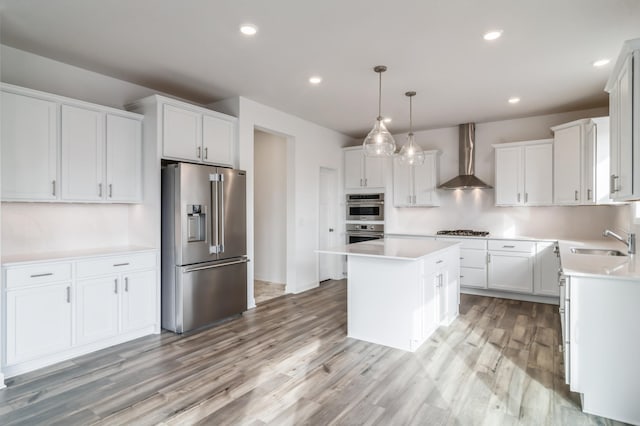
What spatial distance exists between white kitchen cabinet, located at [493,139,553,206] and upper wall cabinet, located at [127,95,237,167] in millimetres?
3951

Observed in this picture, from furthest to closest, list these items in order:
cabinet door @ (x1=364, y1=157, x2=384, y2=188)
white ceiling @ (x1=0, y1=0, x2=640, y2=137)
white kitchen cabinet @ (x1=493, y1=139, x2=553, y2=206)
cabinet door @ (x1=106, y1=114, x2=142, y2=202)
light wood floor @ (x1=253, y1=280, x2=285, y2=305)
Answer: cabinet door @ (x1=364, y1=157, x2=384, y2=188) → light wood floor @ (x1=253, y1=280, x2=285, y2=305) → white kitchen cabinet @ (x1=493, y1=139, x2=553, y2=206) → cabinet door @ (x1=106, y1=114, x2=142, y2=202) → white ceiling @ (x1=0, y1=0, x2=640, y2=137)

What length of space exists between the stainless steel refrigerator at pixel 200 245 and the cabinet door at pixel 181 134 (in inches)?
9.4

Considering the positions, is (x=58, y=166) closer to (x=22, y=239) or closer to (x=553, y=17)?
(x=22, y=239)

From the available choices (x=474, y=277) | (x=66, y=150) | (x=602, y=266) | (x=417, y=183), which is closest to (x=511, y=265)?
(x=474, y=277)

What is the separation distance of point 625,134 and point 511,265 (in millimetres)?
3251

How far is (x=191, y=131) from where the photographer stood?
3.97 m

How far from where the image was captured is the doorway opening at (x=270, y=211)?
6020 mm

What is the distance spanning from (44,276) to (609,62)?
5.41m

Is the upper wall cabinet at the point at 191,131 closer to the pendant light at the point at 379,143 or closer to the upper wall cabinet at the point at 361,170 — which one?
the pendant light at the point at 379,143

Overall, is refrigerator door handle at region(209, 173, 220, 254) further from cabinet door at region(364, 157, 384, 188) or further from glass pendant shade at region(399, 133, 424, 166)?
cabinet door at region(364, 157, 384, 188)

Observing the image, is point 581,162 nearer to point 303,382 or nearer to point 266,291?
point 303,382

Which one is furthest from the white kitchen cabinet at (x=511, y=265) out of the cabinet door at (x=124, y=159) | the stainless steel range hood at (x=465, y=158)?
the cabinet door at (x=124, y=159)

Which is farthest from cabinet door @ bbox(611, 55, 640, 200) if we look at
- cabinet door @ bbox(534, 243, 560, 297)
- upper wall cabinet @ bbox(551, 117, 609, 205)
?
cabinet door @ bbox(534, 243, 560, 297)

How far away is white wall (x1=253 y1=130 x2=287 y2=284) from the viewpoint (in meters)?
6.03
